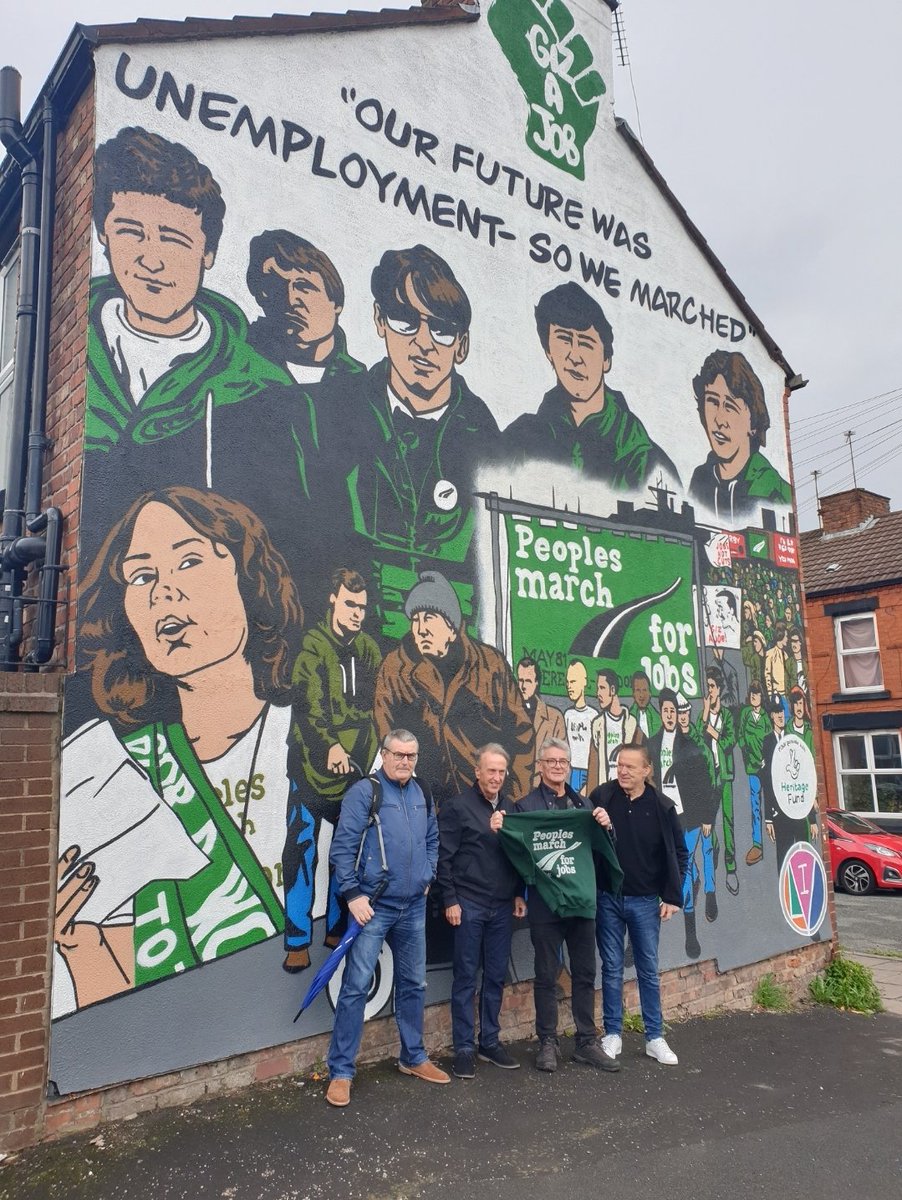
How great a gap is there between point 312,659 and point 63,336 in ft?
7.72

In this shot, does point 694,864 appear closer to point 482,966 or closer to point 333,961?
point 482,966

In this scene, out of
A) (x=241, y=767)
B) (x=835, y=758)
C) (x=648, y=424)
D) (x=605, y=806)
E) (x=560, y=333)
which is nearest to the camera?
(x=241, y=767)

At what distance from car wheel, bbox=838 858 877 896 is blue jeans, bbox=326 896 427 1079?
1231cm

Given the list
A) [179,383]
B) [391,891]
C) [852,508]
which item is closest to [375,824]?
[391,891]

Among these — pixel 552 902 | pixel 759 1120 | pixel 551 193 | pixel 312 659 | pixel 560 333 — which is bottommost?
pixel 759 1120

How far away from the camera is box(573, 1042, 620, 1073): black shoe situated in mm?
5441

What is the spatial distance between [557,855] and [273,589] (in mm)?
2396

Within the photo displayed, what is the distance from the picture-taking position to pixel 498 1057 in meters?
5.38

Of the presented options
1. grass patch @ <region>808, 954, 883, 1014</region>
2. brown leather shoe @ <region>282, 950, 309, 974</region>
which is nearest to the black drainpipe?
brown leather shoe @ <region>282, 950, 309, 974</region>

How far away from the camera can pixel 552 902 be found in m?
5.50

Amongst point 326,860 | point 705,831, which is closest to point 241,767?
point 326,860

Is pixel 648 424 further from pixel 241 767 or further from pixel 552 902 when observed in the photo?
pixel 241 767

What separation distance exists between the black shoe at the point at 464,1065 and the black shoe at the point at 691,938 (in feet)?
8.07

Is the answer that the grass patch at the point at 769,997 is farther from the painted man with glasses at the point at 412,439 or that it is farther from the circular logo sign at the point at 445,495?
the circular logo sign at the point at 445,495
